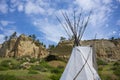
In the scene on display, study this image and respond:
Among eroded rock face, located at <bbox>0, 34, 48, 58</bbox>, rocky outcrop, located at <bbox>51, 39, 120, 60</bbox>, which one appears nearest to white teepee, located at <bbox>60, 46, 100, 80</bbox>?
rocky outcrop, located at <bbox>51, 39, 120, 60</bbox>

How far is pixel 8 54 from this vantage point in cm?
4459

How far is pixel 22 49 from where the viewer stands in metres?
44.0

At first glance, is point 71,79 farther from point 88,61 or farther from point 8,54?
point 8,54

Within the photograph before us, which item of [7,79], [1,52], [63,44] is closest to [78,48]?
[7,79]

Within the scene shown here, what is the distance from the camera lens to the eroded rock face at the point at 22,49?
43.8 metres

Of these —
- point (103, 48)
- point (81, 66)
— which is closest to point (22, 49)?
point (103, 48)

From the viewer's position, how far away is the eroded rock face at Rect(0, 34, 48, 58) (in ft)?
144

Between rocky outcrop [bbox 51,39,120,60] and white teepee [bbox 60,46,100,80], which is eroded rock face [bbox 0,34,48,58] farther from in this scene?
white teepee [bbox 60,46,100,80]

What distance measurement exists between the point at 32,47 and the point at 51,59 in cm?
1179

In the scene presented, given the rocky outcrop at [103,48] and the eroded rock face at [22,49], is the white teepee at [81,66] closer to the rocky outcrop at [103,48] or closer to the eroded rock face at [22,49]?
the rocky outcrop at [103,48]

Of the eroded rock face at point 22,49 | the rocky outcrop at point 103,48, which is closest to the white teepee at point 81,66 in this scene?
the rocky outcrop at point 103,48

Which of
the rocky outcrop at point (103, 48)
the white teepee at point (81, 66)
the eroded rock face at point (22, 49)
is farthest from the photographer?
the eroded rock face at point (22, 49)

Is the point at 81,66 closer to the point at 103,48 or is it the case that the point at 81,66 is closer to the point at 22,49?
the point at 22,49

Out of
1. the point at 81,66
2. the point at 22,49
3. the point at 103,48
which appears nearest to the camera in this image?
the point at 81,66
